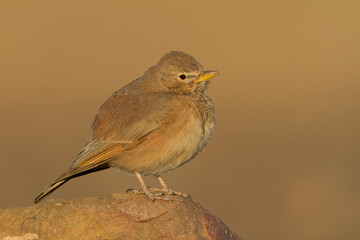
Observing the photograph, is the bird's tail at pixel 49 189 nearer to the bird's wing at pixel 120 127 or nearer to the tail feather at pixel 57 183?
the tail feather at pixel 57 183

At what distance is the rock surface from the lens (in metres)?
8.83

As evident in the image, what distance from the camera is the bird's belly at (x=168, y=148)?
32.7 feet

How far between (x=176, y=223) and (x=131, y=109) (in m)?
1.78

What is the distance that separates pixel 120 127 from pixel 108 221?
5.13 ft

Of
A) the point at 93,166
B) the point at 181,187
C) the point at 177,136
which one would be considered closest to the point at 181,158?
the point at 177,136

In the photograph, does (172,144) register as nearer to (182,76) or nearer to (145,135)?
(145,135)

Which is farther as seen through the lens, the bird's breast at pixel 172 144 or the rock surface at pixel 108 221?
the bird's breast at pixel 172 144

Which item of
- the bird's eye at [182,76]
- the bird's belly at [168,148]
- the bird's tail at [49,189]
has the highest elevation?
the bird's eye at [182,76]

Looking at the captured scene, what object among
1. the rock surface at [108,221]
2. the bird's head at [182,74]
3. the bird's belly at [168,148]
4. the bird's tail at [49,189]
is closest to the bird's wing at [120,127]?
the bird's belly at [168,148]

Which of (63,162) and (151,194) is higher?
(151,194)

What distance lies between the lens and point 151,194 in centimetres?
950

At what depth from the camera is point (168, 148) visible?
9969 mm

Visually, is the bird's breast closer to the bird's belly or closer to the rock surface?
the bird's belly

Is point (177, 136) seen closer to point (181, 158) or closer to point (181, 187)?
point (181, 158)
